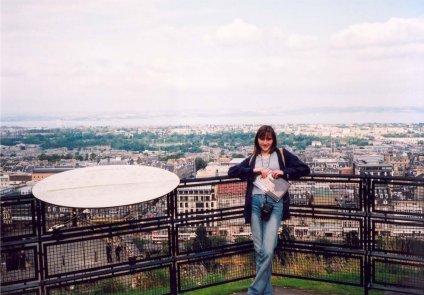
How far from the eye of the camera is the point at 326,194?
197 inches

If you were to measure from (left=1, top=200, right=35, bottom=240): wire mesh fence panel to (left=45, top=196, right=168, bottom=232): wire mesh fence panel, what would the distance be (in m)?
0.16

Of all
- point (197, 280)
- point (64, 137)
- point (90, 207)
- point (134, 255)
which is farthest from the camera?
point (64, 137)

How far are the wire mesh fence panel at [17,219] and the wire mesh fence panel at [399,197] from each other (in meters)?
3.58

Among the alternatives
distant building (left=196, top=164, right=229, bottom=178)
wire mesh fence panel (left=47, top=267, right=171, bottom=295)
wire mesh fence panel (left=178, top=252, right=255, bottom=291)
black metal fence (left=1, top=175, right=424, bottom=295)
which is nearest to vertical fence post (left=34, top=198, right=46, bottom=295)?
black metal fence (left=1, top=175, right=424, bottom=295)

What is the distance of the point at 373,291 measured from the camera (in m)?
5.04

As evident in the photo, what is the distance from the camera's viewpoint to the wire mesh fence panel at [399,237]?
15.1 feet

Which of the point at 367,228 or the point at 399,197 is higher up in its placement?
the point at 399,197

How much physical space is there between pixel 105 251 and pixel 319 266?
→ 2.53 metres

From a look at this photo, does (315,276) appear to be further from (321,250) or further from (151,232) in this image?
(151,232)

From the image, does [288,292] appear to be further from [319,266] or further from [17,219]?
[17,219]

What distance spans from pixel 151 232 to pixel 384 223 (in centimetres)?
256

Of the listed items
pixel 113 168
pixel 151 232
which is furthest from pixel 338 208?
pixel 113 168

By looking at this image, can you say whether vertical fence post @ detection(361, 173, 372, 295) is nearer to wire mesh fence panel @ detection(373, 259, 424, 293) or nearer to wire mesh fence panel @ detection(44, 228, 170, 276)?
wire mesh fence panel @ detection(373, 259, 424, 293)

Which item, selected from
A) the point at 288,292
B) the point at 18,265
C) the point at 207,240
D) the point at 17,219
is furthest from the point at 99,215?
the point at 288,292
